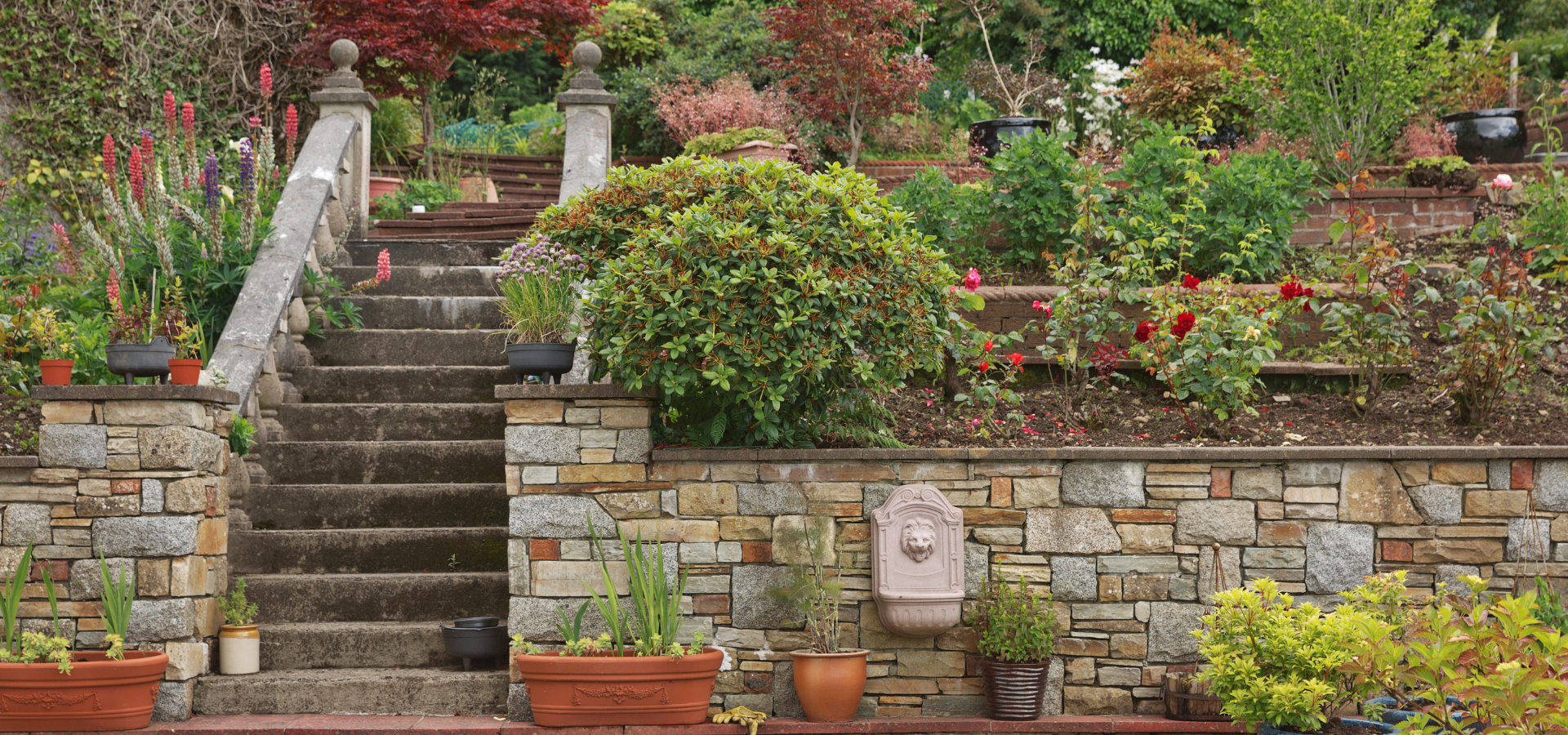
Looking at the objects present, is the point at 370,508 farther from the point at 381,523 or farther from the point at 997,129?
the point at 997,129

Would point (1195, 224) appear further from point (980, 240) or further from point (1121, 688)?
point (1121, 688)

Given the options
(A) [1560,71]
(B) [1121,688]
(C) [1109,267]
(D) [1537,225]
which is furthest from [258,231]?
(A) [1560,71]

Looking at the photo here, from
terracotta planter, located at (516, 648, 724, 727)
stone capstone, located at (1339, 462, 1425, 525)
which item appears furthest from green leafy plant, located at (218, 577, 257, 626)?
stone capstone, located at (1339, 462, 1425, 525)

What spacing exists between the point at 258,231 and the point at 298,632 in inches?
103

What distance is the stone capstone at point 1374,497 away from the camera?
4.62m

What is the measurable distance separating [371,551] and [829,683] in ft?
7.05

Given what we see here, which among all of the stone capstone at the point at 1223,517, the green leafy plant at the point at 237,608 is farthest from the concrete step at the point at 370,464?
the stone capstone at the point at 1223,517

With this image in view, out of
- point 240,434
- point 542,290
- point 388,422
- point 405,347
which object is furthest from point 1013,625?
point 405,347

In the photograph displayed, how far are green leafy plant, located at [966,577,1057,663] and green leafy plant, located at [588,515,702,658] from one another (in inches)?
42.8

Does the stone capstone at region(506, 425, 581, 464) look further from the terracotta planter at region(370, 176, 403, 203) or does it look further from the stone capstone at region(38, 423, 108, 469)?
the terracotta planter at region(370, 176, 403, 203)

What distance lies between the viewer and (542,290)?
198 inches

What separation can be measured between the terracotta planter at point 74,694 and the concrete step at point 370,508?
112 centimetres

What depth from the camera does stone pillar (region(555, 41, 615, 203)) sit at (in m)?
7.19

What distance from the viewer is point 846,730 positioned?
14.1 ft
